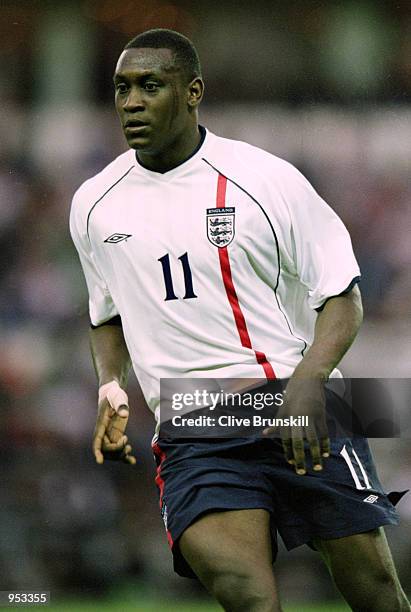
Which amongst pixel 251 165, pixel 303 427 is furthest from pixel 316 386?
pixel 251 165

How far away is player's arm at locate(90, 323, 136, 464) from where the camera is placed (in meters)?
3.20

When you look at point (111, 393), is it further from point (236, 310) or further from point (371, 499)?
point (371, 499)

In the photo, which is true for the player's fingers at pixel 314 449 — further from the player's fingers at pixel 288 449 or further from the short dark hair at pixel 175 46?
the short dark hair at pixel 175 46

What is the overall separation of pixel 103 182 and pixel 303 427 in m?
1.13

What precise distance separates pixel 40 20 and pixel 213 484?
3.29 m

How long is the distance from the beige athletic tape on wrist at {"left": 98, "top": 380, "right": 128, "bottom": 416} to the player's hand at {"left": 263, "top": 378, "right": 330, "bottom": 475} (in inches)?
19.6

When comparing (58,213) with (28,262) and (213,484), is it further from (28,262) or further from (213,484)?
(213,484)

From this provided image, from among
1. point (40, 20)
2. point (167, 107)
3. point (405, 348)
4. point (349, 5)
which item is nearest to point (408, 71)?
point (349, 5)

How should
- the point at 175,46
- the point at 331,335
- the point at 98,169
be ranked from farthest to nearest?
the point at 98,169, the point at 175,46, the point at 331,335

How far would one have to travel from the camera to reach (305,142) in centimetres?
554

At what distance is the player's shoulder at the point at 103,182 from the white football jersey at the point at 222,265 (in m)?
0.10

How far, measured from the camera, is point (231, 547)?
289cm

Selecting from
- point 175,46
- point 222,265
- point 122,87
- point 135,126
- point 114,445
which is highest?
point 175,46

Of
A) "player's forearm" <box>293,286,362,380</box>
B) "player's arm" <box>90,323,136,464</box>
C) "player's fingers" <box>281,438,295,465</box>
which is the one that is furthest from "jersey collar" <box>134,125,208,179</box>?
"player's fingers" <box>281,438,295,465</box>
